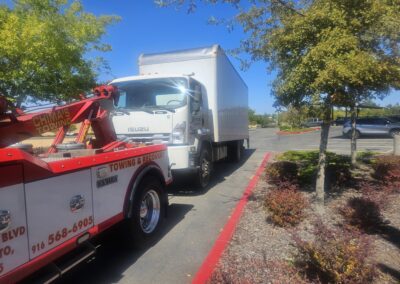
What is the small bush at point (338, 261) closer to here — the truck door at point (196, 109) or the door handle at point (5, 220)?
the door handle at point (5, 220)

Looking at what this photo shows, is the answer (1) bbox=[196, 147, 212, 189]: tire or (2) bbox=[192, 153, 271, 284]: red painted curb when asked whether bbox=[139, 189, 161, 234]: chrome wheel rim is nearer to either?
(2) bbox=[192, 153, 271, 284]: red painted curb

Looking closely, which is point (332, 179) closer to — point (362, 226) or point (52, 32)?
point (362, 226)

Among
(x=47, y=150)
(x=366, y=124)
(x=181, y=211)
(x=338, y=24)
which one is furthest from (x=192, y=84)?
(x=366, y=124)

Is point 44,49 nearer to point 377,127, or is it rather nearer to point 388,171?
point 388,171

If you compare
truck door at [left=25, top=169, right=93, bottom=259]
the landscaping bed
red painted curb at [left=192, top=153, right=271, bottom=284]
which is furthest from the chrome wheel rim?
truck door at [left=25, top=169, right=93, bottom=259]

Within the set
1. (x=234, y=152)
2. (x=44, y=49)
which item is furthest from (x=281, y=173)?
(x=44, y=49)

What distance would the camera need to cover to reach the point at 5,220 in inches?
105

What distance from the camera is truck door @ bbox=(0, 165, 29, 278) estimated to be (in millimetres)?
2656

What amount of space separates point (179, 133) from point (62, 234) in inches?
177

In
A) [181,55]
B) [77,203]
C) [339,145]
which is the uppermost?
[181,55]

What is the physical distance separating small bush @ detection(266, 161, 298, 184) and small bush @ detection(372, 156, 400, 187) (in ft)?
7.06

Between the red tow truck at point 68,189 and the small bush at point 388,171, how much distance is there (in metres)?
5.79

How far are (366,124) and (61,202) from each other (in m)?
31.0

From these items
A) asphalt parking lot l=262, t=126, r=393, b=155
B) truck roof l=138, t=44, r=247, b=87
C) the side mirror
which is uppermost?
truck roof l=138, t=44, r=247, b=87
